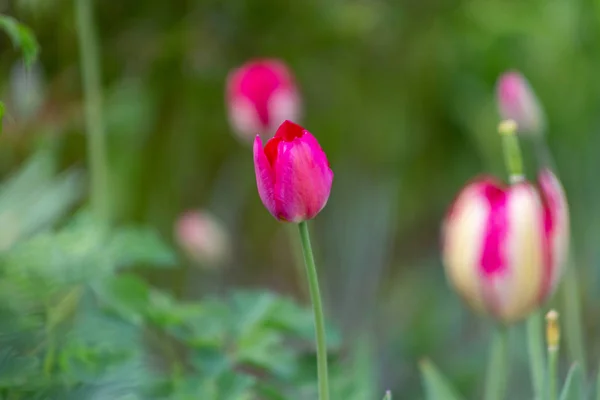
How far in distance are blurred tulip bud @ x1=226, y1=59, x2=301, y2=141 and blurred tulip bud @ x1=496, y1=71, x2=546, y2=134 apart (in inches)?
9.8

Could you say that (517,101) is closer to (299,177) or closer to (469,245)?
(469,245)

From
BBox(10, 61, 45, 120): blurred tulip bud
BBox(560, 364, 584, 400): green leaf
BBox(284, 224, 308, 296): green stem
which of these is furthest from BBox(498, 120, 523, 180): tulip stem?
BBox(10, 61, 45, 120): blurred tulip bud

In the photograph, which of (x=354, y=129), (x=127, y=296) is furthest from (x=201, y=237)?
(x=354, y=129)

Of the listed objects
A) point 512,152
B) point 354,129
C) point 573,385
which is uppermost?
point 354,129

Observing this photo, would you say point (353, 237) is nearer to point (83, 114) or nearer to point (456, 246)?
point (83, 114)

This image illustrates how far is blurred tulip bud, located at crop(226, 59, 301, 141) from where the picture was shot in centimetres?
77

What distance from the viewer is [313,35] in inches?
49.9

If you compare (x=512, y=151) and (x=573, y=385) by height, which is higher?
(x=512, y=151)

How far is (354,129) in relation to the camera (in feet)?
4.52

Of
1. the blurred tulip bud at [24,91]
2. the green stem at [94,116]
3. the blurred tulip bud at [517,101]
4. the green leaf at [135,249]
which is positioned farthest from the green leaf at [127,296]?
the blurred tulip bud at [24,91]

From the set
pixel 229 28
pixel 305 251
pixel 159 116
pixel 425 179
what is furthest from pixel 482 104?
pixel 305 251

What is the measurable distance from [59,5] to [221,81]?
31 centimetres

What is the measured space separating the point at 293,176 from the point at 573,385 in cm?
21

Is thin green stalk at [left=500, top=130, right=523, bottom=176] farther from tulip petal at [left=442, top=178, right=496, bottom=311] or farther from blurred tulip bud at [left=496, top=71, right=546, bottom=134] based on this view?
blurred tulip bud at [left=496, top=71, right=546, bottom=134]
